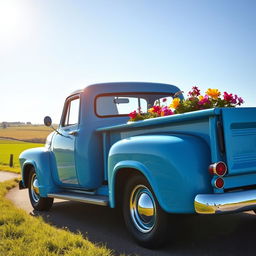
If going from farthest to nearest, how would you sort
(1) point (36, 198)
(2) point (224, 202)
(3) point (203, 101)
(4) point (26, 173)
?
1. (4) point (26, 173)
2. (1) point (36, 198)
3. (3) point (203, 101)
4. (2) point (224, 202)

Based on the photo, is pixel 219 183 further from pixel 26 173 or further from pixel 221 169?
pixel 26 173

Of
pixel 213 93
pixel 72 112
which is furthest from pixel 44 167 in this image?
pixel 213 93

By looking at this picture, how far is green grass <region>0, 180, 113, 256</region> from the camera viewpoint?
12.7 feet

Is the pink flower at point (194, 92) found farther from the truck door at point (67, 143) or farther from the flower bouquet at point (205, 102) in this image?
the truck door at point (67, 143)

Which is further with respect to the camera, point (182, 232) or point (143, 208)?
point (182, 232)

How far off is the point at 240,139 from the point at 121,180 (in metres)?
1.55

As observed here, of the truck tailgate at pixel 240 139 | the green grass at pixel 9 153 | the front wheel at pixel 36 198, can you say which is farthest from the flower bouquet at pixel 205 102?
the green grass at pixel 9 153

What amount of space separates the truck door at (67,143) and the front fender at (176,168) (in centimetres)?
209

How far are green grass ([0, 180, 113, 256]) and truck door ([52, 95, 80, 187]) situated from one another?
3.19ft

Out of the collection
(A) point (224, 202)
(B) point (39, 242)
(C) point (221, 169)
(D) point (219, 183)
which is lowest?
(B) point (39, 242)

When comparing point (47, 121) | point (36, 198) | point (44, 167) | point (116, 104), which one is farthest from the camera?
point (36, 198)

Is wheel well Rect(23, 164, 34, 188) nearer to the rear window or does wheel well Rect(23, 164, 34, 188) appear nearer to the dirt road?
the dirt road

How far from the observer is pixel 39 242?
4230 millimetres

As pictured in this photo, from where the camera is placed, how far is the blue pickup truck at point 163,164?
359 centimetres
